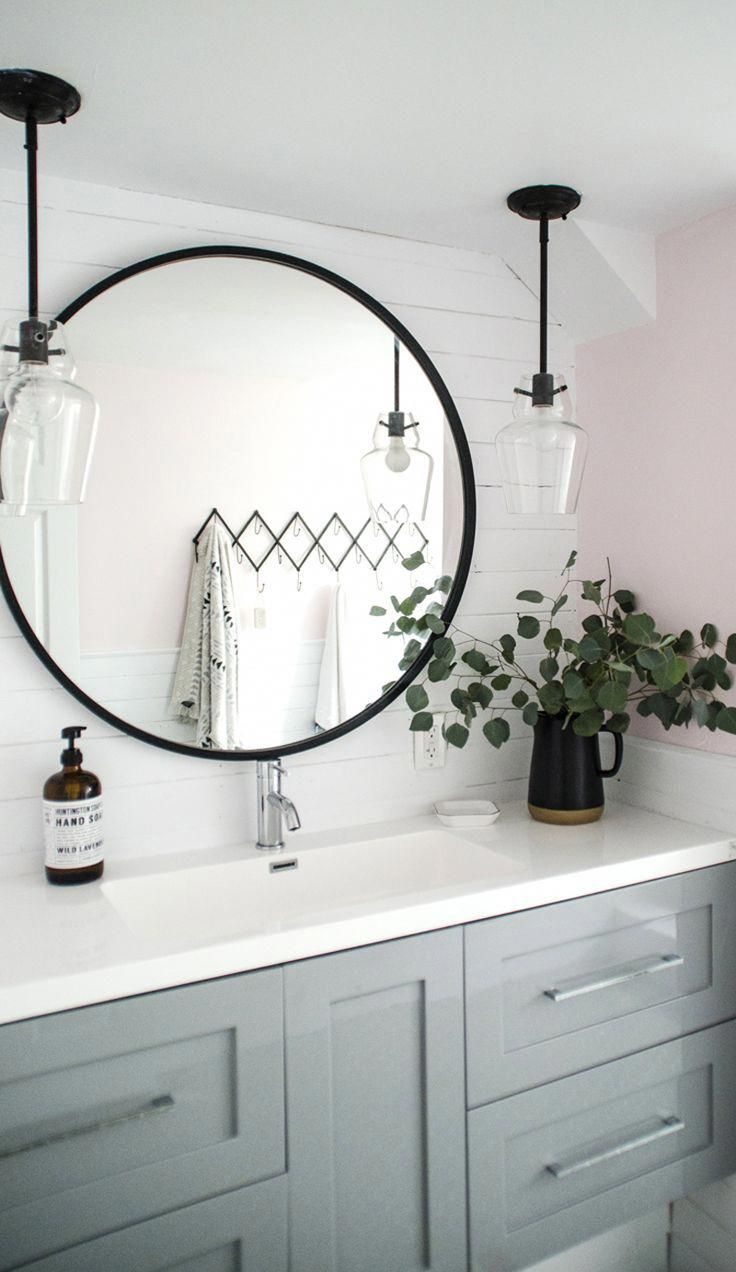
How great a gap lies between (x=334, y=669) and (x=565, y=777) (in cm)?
54

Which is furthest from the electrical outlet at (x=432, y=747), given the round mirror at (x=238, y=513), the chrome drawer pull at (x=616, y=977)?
the chrome drawer pull at (x=616, y=977)

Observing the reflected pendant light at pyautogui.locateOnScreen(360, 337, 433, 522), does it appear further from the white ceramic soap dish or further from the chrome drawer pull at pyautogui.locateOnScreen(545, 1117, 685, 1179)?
the chrome drawer pull at pyautogui.locateOnScreen(545, 1117, 685, 1179)

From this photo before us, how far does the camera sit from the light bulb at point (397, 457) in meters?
1.98

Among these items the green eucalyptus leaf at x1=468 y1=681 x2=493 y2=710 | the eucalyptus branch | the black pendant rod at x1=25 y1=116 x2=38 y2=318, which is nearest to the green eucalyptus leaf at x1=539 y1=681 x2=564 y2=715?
the eucalyptus branch

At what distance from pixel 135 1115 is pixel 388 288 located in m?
1.61

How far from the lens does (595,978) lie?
1663mm

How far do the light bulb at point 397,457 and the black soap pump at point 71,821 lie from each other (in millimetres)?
841

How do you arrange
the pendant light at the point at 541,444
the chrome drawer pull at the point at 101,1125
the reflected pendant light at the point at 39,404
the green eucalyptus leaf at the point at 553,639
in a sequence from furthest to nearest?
1. the green eucalyptus leaf at the point at 553,639
2. the pendant light at the point at 541,444
3. the reflected pendant light at the point at 39,404
4. the chrome drawer pull at the point at 101,1125

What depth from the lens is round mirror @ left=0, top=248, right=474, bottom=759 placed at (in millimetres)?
1702

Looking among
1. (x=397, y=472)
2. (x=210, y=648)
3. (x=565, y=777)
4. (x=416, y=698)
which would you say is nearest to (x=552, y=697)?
(x=565, y=777)

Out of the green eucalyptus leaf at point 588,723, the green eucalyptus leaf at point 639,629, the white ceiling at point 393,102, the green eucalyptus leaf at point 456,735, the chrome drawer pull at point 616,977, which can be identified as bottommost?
the chrome drawer pull at point 616,977

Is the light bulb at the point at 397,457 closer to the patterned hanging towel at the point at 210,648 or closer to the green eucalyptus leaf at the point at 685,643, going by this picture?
the patterned hanging towel at the point at 210,648

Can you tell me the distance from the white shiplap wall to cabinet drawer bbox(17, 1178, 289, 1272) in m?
0.64

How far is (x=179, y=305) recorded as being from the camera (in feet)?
5.81
